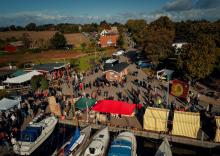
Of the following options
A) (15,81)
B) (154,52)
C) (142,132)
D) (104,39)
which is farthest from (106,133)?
(104,39)

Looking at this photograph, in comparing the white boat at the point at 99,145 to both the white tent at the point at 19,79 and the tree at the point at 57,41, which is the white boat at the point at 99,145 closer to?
the white tent at the point at 19,79

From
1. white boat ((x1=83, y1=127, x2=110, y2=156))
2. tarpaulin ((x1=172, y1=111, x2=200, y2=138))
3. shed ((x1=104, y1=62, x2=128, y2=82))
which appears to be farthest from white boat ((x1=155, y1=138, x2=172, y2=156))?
shed ((x1=104, y1=62, x2=128, y2=82))

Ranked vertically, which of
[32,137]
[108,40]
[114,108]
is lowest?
[32,137]

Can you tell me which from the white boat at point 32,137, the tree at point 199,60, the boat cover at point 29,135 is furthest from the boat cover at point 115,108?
the tree at point 199,60

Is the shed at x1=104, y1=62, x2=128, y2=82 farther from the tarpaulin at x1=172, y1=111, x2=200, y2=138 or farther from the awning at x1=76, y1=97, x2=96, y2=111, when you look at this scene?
the tarpaulin at x1=172, y1=111, x2=200, y2=138

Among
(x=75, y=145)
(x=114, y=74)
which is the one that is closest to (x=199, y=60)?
(x=114, y=74)

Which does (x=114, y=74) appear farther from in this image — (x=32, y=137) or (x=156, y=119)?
(x=32, y=137)
